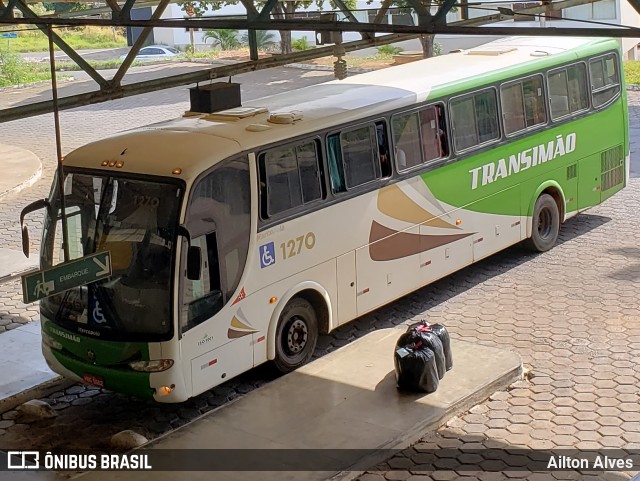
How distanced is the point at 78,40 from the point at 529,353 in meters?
50.2

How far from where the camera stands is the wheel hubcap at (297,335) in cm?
1067

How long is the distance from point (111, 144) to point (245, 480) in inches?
146

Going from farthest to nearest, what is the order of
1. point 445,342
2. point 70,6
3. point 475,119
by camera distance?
point 70,6 → point 475,119 → point 445,342

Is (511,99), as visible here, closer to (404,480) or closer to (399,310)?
(399,310)

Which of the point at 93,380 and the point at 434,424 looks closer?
the point at 434,424

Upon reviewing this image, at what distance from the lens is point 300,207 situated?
10562 millimetres

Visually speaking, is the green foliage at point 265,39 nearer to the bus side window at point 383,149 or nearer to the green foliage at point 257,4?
the green foliage at point 257,4

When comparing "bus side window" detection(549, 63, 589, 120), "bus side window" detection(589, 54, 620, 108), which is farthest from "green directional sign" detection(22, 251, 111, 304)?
"bus side window" detection(589, 54, 620, 108)

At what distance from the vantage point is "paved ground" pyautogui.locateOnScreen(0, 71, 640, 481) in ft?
29.7

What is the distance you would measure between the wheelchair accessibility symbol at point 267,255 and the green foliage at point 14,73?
99.6 feet

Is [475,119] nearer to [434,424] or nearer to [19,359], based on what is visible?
[434,424]

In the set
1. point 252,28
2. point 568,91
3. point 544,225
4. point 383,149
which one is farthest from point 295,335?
point 568,91

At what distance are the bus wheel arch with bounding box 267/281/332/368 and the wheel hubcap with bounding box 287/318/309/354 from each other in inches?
5.9

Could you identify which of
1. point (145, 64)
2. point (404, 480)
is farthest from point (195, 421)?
point (145, 64)
